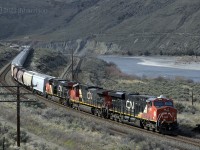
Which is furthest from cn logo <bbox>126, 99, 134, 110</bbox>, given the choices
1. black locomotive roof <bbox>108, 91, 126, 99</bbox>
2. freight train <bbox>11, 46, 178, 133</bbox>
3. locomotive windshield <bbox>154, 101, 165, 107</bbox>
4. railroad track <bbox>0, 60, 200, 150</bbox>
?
locomotive windshield <bbox>154, 101, 165, 107</bbox>

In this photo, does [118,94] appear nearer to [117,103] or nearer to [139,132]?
[117,103]

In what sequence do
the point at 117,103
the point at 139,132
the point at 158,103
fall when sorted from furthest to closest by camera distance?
1. the point at 117,103
2. the point at 139,132
3. the point at 158,103

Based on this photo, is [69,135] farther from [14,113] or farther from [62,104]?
[62,104]

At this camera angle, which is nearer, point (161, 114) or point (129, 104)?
point (161, 114)

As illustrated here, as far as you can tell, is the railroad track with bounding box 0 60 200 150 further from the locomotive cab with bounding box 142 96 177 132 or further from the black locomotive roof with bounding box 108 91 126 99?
the black locomotive roof with bounding box 108 91 126 99

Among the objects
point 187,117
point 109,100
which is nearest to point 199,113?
point 187,117

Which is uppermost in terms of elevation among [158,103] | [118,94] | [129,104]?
[118,94]

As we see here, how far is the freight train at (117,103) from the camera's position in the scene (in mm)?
30672

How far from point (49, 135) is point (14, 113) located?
8.32m

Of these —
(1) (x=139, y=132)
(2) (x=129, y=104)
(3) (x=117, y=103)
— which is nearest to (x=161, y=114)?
(1) (x=139, y=132)

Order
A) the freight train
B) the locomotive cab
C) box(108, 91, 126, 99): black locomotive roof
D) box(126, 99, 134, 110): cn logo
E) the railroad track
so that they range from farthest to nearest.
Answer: box(108, 91, 126, 99): black locomotive roof
box(126, 99, 134, 110): cn logo
the freight train
the locomotive cab
the railroad track

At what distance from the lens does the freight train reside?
30672mm

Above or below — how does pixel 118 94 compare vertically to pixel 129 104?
above

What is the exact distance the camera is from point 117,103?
118 ft
